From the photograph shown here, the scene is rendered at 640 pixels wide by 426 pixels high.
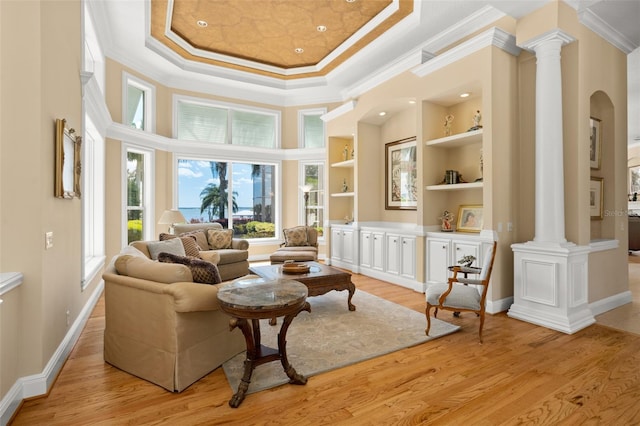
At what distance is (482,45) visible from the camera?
4.22m

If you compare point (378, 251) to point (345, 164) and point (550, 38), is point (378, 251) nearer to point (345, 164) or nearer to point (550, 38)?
point (345, 164)

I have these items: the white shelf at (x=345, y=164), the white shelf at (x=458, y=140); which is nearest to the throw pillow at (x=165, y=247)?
the white shelf at (x=345, y=164)

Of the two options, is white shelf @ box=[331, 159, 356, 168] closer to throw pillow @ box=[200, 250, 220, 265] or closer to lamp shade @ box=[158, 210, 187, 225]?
throw pillow @ box=[200, 250, 220, 265]

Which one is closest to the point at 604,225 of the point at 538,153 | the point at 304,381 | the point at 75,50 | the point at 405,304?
the point at 538,153

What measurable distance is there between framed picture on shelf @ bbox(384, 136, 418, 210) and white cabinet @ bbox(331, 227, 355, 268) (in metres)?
0.99

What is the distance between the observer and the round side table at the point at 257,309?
2260 millimetres

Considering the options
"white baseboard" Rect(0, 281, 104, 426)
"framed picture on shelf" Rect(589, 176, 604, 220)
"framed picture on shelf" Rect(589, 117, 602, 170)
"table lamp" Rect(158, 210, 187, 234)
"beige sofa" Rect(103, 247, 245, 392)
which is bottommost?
"white baseboard" Rect(0, 281, 104, 426)

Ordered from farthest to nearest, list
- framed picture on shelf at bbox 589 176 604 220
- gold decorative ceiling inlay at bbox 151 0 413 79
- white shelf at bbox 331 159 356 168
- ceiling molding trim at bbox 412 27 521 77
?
white shelf at bbox 331 159 356 168 → gold decorative ceiling inlay at bbox 151 0 413 79 → framed picture on shelf at bbox 589 176 604 220 → ceiling molding trim at bbox 412 27 521 77

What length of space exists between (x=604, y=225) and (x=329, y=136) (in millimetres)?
5109

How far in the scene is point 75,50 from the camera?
3.32 m

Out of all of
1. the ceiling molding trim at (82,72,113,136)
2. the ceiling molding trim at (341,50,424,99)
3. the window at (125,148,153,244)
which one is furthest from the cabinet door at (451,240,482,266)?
the window at (125,148,153,244)

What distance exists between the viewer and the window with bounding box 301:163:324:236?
824 cm

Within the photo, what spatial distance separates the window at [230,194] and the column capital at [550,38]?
18.9 ft

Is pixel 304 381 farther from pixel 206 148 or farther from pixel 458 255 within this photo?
pixel 206 148
